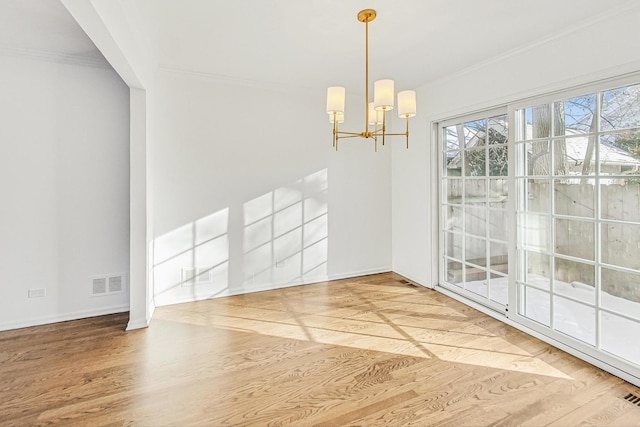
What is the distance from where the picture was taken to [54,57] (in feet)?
10.3

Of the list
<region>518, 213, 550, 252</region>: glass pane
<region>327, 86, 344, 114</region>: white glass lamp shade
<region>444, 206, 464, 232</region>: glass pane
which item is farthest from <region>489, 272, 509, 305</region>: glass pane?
<region>327, 86, 344, 114</region>: white glass lamp shade

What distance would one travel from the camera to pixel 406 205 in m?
4.69

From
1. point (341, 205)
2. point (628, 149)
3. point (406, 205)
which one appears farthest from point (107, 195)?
point (628, 149)

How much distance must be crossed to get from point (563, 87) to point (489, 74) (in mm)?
799

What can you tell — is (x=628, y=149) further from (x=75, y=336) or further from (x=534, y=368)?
(x=75, y=336)

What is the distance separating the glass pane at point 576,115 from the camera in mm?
2582

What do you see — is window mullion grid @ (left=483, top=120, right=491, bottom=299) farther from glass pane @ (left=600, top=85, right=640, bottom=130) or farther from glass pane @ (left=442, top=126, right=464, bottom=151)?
glass pane @ (left=600, top=85, right=640, bottom=130)

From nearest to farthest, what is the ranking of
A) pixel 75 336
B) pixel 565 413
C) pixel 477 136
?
pixel 565 413
pixel 75 336
pixel 477 136

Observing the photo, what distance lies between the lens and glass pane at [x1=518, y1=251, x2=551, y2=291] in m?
2.96

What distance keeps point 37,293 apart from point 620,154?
522 centimetres

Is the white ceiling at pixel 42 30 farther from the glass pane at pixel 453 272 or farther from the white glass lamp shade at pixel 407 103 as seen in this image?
the glass pane at pixel 453 272

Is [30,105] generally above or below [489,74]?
below

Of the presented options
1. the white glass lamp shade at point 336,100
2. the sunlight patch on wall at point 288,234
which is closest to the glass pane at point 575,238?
the white glass lamp shade at point 336,100

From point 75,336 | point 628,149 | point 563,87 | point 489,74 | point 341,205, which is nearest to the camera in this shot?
point 628,149
